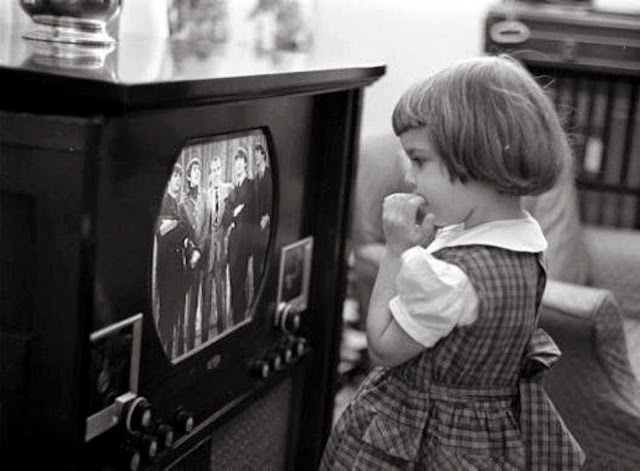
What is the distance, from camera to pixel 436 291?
159cm

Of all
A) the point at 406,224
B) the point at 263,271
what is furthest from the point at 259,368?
the point at 406,224

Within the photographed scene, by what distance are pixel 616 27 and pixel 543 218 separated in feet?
2.20

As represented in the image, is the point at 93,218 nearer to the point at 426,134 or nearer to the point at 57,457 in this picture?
the point at 57,457

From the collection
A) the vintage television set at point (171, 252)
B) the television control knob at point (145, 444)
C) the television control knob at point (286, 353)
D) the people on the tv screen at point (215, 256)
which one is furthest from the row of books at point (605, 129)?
the television control knob at point (145, 444)

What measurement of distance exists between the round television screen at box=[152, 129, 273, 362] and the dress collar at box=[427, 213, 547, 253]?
0.99ft

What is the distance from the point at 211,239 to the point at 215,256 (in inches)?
1.5

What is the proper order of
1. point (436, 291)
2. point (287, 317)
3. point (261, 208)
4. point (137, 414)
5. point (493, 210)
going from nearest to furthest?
point (137, 414)
point (436, 291)
point (493, 210)
point (261, 208)
point (287, 317)

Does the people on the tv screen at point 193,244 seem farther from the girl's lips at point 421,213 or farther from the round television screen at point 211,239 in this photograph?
the girl's lips at point 421,213

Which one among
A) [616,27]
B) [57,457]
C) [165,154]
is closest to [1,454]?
[57,457]

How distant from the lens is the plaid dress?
5.41ft

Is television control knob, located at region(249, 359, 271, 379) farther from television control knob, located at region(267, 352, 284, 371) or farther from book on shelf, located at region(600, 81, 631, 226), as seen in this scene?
book on shelf, located at region(600, 81, 631, 226)

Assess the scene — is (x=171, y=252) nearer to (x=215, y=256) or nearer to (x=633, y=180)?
(x=215, y=256)

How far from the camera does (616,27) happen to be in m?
3.44

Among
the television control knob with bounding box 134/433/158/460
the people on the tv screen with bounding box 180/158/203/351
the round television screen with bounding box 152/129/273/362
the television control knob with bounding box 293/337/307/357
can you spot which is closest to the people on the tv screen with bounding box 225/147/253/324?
the round television screen with bounding box 152/129/273/362
